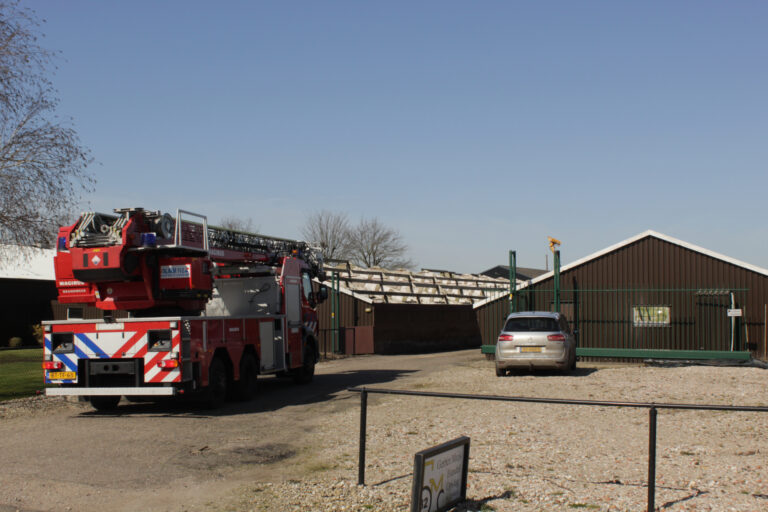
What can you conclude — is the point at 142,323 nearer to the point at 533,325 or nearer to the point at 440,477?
the point at 440,477

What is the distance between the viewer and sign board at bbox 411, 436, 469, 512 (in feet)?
19.3

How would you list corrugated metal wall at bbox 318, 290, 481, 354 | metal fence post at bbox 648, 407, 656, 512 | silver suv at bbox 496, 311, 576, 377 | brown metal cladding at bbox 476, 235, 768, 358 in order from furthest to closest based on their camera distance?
corrugated metal wall at bbox 318, 290, 481, 354, brown metal cladding at bbox 476, 235, 768, 358, silver suv at bbox 496, 311, 576, 377, metal fence post at bbox 648, 407, 656, 512

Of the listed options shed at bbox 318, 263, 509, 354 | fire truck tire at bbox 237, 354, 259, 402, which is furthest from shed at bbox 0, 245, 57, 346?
fire truck tire at bbox 237, 354, 259, 402

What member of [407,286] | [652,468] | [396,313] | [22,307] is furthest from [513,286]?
[22,307]

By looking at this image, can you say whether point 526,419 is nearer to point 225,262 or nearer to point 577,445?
point 577,445

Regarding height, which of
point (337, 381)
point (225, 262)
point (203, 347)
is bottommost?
point (337, 381)

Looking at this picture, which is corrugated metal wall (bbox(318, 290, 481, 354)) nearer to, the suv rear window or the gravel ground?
the suv rear window

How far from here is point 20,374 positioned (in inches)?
842


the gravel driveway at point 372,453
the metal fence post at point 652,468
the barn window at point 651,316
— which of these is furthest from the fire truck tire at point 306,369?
the metal fence post at point 652,468

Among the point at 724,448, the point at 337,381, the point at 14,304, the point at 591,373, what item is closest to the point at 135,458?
the point at 724,448

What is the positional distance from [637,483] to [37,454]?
23.9 feet

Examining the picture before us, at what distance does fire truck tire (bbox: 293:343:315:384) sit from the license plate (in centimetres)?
618

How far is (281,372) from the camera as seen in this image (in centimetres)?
1772

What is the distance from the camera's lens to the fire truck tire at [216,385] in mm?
13453
